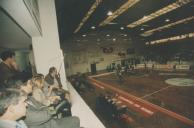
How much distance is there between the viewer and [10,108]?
5.19 feet

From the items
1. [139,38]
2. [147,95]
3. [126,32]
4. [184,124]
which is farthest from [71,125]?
[139,38]

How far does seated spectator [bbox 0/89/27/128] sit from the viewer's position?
1568 mm

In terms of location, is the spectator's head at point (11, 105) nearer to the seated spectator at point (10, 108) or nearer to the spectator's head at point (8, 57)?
the seated spectator at point (10, 108)

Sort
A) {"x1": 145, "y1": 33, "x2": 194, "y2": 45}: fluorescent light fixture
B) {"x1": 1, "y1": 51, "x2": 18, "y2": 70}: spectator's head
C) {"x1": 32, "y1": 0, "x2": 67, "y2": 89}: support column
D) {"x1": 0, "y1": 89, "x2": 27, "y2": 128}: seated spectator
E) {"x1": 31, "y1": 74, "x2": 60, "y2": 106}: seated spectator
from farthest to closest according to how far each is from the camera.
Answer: {"x1": 145, "y1": 33, "x2": 194, "y2": 45}: fluorescent light fixture < {"x1": 32, "y1": 0, "x2": 67, "y2": 89}: support column < {"x1": 1, "y1": 51, "x2": 18, "y2": 70}: spectator's head < {"x1": 31, "y1": 74, "x2": 60, "y2": 106}: seated spectator < {"x1": 0, "y1": 89, "x2": 27, "y2": 128}: seated spectator

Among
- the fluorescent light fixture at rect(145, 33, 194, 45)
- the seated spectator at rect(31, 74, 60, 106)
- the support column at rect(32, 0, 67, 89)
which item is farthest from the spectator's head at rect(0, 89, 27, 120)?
the fluorescent light fixture at rect(145, 33, 194, 45)

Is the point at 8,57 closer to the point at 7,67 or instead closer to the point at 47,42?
the point at 7,67

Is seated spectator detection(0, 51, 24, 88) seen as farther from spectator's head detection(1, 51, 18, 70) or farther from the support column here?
the support column

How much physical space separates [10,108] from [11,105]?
2 centimetres

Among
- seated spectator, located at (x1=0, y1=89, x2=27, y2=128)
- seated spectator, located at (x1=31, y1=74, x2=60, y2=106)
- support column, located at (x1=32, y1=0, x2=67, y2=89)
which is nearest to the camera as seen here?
seated spectator, located at (x1=0, y1=89, x2=27, y2=128)

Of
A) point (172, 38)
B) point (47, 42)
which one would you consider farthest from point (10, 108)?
point (172, 38)

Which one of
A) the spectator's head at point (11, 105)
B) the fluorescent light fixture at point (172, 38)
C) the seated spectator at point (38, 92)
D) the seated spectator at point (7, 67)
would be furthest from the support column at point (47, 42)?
the fluorescent light fixture at point (172, 38)

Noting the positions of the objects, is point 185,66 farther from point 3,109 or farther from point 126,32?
point 3,109

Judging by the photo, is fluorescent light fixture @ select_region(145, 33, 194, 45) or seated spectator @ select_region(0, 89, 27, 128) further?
fluorescent light fixture @ select_region(145, 33, 194, 45)

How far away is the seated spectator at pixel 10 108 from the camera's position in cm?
157
